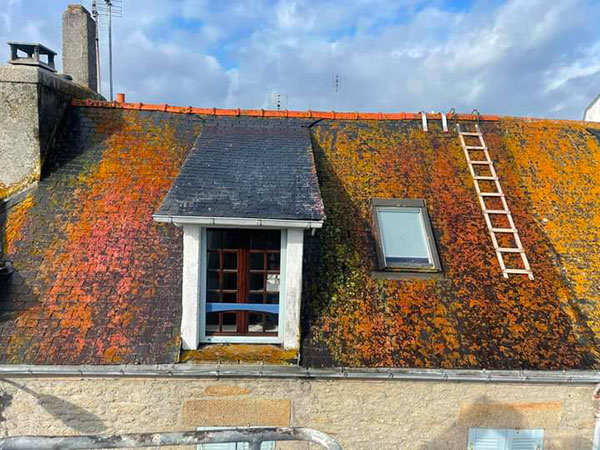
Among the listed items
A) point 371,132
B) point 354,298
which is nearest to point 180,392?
point 354,298

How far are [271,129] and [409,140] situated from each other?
9.93 ft

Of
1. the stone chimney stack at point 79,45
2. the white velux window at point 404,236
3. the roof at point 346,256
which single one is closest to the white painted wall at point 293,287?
the roof at point 346,256

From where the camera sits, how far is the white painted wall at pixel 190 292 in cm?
→ 501

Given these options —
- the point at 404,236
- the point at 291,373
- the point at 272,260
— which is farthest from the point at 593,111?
the point at 291,373

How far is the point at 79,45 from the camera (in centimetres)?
856

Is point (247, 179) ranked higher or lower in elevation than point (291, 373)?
higher

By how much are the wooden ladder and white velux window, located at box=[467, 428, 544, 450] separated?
2.27 meters

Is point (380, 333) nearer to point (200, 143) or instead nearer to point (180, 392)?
point (180, 392)

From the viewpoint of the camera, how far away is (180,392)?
485 cm

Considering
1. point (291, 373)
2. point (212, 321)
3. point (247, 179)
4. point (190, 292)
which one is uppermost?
point (247, 179)

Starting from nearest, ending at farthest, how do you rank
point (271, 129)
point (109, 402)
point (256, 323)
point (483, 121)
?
point (109, 402) < point (256, 323) < point (271, 129) < point (483, 121)

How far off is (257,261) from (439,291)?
2.88m

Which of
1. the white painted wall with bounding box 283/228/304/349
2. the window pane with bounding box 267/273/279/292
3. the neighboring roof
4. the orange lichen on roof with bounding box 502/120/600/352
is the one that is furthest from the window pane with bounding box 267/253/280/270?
the orange lichen on roof with bounding box 502/120/600/352

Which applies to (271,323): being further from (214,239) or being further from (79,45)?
(79,45)
